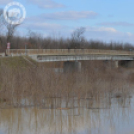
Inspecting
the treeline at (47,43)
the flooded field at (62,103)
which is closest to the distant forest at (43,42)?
the treeline at (47,43)

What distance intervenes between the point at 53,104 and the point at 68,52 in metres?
30.3

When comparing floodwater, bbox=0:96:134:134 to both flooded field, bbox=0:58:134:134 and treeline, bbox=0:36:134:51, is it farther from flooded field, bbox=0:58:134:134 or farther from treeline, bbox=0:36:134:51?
treeline, bbox=0:36:134:51

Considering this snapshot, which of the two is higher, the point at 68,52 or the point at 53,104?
the point at 68,52

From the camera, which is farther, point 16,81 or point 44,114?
point 16,81

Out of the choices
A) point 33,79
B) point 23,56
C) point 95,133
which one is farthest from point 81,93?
point 23,56

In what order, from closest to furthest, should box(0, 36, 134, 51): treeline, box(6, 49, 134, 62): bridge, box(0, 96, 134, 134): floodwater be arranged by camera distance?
box(0, 96, 134, 134): floodwater, box(6, 49, 134, 62): bridge, box(0, 36, 134, 51): treeline

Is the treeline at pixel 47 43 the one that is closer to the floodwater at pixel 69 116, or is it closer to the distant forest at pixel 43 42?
the distant forest at pixel 43 42

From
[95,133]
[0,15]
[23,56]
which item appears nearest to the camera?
[95,133]

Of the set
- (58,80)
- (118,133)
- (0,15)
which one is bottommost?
(118,133)

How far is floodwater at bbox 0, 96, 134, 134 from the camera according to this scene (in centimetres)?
1861

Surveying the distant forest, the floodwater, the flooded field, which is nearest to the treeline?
the distant forest

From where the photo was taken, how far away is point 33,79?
24.4 meters

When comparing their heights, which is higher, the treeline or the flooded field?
the treeline

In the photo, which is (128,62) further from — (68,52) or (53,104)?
(53,104)
